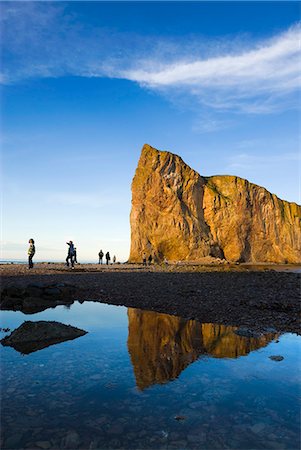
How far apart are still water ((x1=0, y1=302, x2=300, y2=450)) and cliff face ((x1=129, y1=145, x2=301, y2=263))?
7543 centimetres

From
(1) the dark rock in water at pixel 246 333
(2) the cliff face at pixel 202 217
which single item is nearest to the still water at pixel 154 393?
(1) the dark rock in water at pixel 246 333

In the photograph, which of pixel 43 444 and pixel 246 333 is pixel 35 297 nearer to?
pixel 246 333

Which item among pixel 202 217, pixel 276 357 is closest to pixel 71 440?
pixel 276 357

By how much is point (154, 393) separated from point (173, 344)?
10.1 ft

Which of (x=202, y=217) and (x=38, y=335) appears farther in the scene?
(x=202, y=217)

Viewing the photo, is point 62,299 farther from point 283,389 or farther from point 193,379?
point 283,389

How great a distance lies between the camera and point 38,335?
8.95m

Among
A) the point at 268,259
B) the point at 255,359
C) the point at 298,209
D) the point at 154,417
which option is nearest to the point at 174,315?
the point at 255,359

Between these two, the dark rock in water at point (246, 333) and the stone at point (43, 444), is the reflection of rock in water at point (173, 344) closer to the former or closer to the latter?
the dark rock in water at point (246, 333)

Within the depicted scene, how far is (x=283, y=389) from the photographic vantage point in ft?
19.6

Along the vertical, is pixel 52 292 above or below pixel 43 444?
above

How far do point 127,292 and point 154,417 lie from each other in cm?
1260

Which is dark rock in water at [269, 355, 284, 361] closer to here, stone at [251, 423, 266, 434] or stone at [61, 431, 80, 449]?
stone at [251, 423, 266, 434]

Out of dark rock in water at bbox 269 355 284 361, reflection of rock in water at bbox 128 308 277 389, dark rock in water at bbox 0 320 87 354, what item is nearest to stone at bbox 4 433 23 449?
reflection of rock in water at bbox 128 308 277 389
